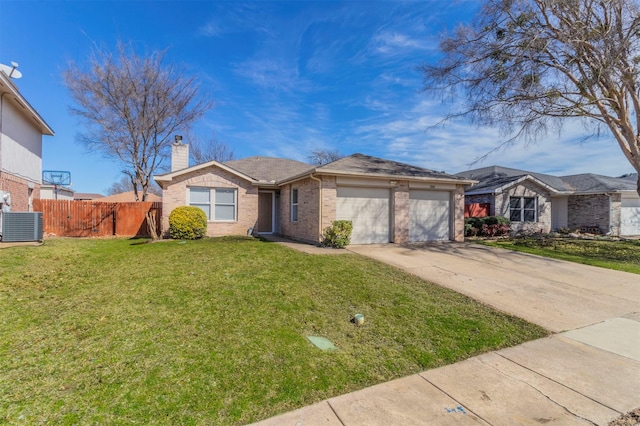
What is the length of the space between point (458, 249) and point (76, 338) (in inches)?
451

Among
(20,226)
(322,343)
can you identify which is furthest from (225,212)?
(322,343)

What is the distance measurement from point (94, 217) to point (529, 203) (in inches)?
991

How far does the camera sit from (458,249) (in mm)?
11508

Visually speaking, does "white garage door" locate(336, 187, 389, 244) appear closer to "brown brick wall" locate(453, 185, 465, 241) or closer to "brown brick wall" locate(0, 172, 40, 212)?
"brown brick wall" locate(453, 185, 465, 241)

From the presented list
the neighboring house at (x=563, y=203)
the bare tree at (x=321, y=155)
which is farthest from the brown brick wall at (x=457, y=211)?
the bare tree at (x=321, y=155)

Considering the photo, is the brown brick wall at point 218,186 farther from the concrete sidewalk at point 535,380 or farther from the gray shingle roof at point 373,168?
the concrete sidewalk at point 535,380

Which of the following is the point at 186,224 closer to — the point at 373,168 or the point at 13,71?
the point at 373,168

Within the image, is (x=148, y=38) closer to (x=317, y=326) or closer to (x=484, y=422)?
(x=317, y=326)

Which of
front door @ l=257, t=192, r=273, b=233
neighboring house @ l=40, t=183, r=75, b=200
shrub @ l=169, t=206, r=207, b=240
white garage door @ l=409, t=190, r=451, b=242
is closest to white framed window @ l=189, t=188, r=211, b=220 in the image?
shrub @ l=169, t=206, r=207, b=240

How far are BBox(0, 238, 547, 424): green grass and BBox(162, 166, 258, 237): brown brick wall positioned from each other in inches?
249

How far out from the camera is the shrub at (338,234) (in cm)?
1072

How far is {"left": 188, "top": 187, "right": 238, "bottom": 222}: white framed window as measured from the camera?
13969 millimetres

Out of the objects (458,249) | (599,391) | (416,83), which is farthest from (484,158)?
(599,391)

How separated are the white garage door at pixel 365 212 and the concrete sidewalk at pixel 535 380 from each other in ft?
18.8
